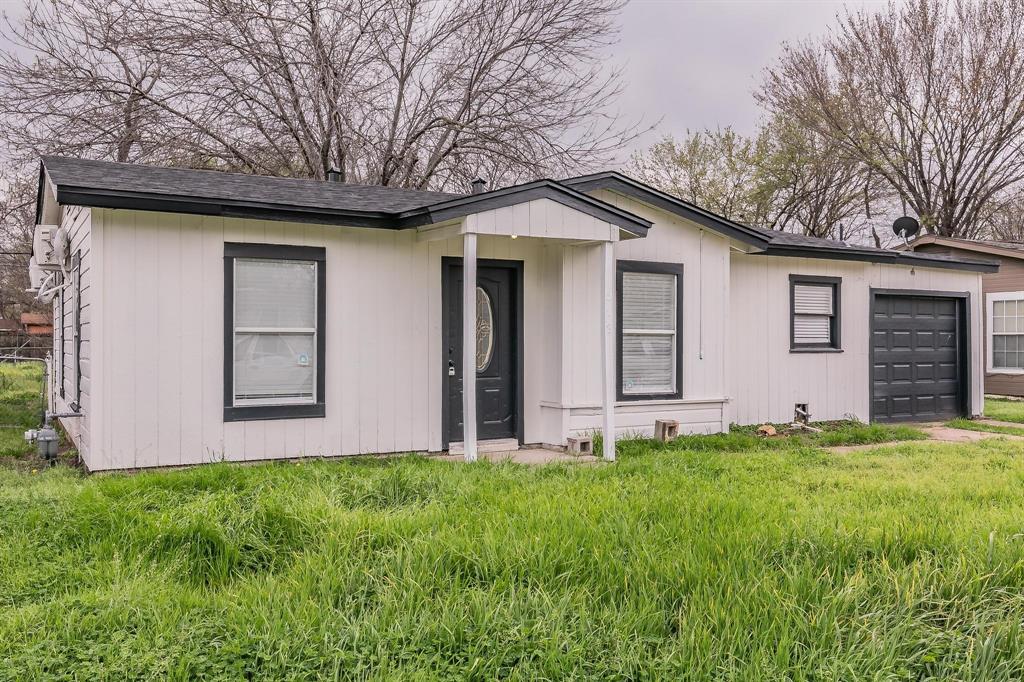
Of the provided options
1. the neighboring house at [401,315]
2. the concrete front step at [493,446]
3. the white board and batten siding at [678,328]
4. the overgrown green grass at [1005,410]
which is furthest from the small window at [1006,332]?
the concrete front step at [493,446]

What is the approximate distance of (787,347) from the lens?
1130 centimetres

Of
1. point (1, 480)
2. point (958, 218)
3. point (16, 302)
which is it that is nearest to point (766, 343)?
point (1, 480)

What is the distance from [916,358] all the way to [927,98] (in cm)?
1206

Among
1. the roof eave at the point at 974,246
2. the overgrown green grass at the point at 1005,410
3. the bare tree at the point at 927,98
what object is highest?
the bare tree at the point at 927,98

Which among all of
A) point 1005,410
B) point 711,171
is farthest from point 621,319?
point 711,171

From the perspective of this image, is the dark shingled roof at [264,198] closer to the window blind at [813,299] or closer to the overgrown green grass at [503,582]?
the overgrown green grass at [503,582]

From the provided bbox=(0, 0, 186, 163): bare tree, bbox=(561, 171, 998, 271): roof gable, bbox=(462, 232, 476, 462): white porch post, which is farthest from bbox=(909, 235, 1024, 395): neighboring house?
bbox=(0, 0, 186, 163): bare tree

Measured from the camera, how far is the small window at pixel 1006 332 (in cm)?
1667

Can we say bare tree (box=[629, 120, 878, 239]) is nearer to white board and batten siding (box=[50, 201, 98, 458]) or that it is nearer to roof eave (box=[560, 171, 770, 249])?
roof eave (box=[560, 171, 770, 249])

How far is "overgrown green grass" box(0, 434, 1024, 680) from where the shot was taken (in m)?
3.24

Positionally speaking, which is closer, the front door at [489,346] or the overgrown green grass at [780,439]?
the front door at [489,346]

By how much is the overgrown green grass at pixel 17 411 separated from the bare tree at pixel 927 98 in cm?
2038

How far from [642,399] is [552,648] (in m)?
6.52

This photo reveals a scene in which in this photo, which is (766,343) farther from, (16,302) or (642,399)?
(16,302)
